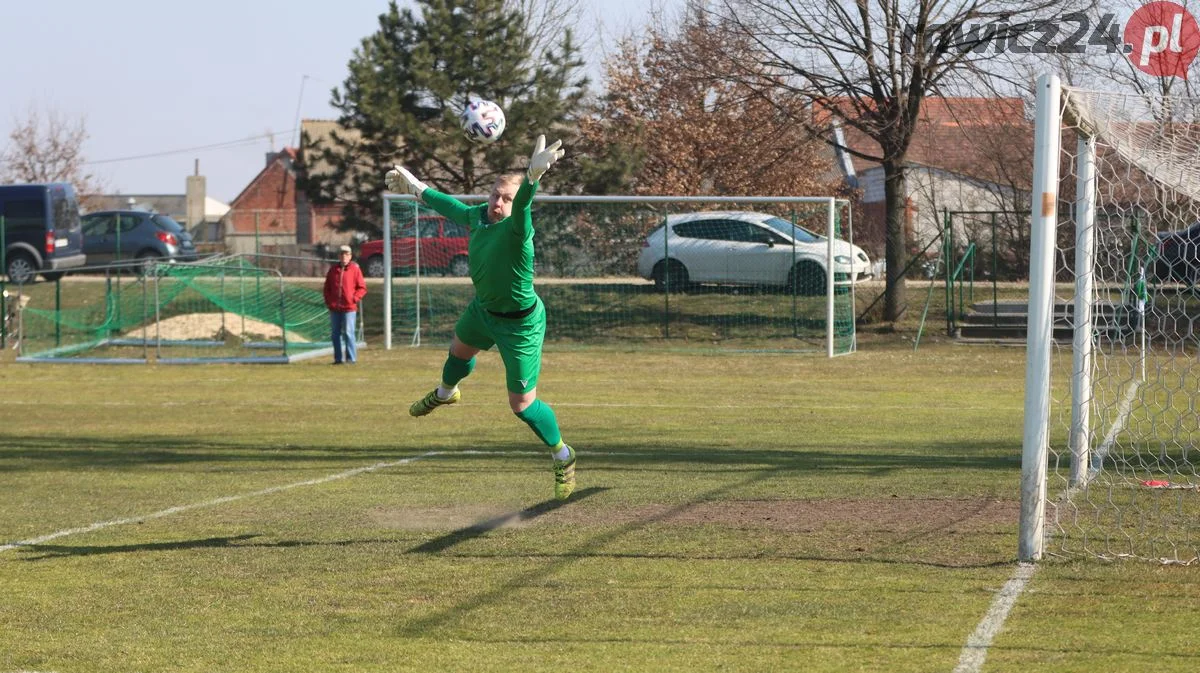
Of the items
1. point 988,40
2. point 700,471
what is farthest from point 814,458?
point 988,40

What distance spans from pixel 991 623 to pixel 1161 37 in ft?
71.5

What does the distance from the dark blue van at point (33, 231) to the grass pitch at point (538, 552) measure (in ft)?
71.0

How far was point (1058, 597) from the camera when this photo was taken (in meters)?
6.71

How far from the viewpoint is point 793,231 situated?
27.4m

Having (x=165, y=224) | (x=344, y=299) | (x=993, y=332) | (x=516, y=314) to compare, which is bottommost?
(x=993, y=332)

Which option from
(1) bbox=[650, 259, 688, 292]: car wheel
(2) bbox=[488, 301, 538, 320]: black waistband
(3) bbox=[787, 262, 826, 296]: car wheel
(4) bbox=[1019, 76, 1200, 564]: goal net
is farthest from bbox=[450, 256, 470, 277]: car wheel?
(2) bbox=[488, 301, 538, 320]: black waistband

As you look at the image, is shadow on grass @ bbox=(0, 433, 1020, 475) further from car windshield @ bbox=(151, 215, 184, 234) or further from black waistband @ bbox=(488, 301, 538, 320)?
car windshield @ bbox=(151, 215, 184, 234)

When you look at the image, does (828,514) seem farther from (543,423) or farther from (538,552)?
(538,552)

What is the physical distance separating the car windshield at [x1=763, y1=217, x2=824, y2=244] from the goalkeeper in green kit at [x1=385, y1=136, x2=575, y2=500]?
1858 centimetres

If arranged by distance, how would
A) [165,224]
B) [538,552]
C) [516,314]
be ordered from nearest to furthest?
1. [538,552]
2. [516,314]
3. [165,224]

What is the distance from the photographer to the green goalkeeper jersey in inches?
334

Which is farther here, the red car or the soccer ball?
the red car

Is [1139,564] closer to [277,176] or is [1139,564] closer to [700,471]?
[700,471]

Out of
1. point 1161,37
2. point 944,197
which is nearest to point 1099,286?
point 1161,37
